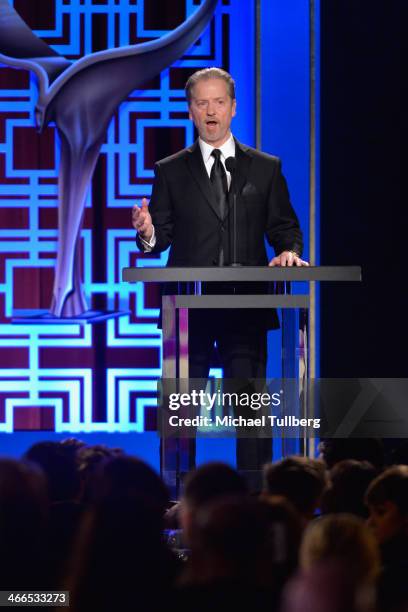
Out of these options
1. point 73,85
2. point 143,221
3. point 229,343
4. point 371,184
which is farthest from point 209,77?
point 73,85

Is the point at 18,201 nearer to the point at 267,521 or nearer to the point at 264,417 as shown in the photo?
the point at 264,417

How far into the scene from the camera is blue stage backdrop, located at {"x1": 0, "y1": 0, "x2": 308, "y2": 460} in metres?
5.32

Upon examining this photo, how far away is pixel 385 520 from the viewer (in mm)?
2182

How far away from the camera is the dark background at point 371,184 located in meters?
5.18

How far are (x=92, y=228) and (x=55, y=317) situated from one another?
499mm

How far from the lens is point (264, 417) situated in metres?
2.95

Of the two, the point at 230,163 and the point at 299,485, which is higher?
the point at 230,163

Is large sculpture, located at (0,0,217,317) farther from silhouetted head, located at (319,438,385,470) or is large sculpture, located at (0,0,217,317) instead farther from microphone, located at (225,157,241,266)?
silhouetted head, located at (319,438,385,470)

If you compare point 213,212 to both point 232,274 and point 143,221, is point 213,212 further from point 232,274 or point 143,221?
point 232,274

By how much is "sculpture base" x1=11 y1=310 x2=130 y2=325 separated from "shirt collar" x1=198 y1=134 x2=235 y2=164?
1.97 metres

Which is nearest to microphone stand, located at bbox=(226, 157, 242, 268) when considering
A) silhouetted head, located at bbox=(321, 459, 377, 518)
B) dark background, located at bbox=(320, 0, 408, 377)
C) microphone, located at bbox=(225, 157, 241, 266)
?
microphone, located at bbox=(225, 157, 241, 266)

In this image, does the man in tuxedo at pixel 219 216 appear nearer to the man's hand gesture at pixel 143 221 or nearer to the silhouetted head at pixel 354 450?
the man's hand gesture at pixel 143 221

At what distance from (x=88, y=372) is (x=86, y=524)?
151 inches

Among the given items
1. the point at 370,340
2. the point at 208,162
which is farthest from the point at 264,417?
the point at 370,340
